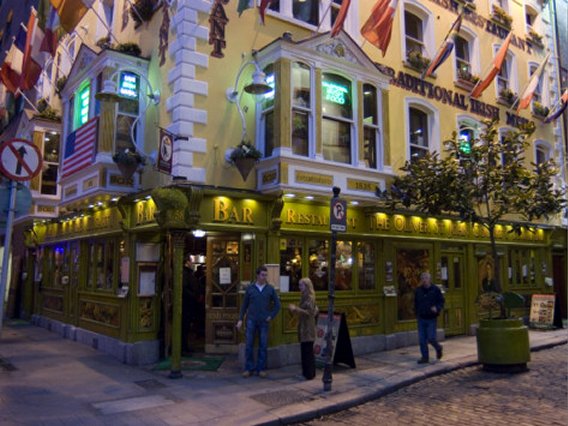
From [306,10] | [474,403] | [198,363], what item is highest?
[306,10]

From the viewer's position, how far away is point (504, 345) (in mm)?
9375

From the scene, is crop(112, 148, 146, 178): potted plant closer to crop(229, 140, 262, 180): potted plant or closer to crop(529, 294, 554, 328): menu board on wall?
crop(229, 140, 262, 180): potted plant

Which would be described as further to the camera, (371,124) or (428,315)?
(371,124)

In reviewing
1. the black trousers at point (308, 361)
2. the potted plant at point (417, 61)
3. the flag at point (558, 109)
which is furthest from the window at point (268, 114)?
the flag at point (558, 109)

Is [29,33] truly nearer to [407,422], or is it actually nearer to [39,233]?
[39,233]

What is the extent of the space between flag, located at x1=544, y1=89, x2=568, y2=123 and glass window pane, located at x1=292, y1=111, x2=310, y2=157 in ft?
33.4

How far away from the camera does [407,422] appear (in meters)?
6.70

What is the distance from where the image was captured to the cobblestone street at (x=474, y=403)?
22.2ft

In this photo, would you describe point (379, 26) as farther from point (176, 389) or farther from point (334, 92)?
point (176, 389)

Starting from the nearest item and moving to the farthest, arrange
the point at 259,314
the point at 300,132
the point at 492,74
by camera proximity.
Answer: the point at 259,314 < the point at 300,132 < the point at 492,74

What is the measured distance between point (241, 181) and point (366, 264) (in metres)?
3.89

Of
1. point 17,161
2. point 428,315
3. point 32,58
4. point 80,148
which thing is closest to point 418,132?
point 428,315

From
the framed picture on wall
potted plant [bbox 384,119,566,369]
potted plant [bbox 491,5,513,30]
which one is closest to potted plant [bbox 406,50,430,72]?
potted plant [bbox 384,119,566,369]

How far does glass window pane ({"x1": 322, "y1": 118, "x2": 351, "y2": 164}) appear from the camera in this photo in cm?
1100
